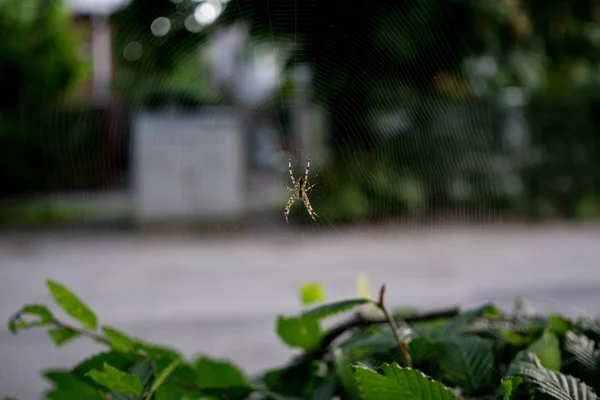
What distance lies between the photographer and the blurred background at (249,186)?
550 cm

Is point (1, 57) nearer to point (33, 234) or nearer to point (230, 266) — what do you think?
point (33, 234)

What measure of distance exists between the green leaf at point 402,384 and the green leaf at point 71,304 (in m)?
0.41

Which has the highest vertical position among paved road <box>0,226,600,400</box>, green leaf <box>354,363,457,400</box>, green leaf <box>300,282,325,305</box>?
green leaf <box>300,282,325,305</box>

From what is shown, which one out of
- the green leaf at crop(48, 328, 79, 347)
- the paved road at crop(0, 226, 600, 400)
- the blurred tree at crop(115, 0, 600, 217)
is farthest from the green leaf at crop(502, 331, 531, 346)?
the paved road at crop(0, 226, 600, 400)

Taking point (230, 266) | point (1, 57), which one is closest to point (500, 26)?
point (230, 266)

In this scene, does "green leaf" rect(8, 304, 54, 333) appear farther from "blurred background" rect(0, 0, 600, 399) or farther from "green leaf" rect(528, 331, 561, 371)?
"blurred background" rect(0, 0, 600, 399)

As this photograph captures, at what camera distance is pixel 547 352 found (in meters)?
0.82

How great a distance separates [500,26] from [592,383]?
2.13 meters

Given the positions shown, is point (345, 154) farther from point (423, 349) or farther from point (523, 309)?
point (423, 349)

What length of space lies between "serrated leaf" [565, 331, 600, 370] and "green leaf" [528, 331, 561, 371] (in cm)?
3

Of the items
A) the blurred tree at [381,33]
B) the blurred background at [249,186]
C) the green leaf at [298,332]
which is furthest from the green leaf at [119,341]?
the blurred background at [249,186]

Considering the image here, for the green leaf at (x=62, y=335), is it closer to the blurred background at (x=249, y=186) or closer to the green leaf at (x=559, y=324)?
the green leaf at (x=559, y=324)

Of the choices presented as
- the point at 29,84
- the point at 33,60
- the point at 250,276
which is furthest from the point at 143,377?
the point at 33,60

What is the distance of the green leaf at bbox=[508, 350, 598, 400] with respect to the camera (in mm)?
704
